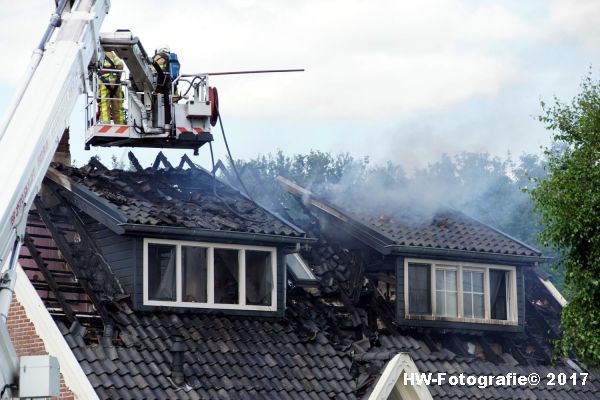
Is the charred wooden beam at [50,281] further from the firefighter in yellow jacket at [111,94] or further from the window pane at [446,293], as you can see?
the window pane at [446,293]

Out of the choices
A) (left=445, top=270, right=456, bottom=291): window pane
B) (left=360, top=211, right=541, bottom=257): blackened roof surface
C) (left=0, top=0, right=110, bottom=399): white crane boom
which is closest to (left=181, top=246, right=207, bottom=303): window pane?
(left=360, top=211, right=541, bottom=257): blackened roof surface

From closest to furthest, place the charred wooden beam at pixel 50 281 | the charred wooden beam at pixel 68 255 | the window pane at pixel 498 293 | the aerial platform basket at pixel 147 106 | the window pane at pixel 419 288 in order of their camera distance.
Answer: the aerial platform basket at pixel 147 106, the charred wooden beam at pixel 50 281, the charred wooden beam at pixel 68 255, the window pane at pixel 419 288, the window pane at pixel 498 293

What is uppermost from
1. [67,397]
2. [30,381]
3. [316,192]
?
[316,192]

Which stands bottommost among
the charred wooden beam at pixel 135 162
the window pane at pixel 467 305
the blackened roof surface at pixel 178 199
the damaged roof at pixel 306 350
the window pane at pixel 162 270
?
the damaged roof at pixel 306 350

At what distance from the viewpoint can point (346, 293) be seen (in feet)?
99.6

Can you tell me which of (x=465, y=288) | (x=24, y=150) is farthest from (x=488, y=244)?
(x=24, y=150)

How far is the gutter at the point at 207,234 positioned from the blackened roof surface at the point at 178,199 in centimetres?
11

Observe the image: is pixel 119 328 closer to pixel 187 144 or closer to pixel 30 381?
pixel 187 144

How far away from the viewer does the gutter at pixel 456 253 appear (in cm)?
2956

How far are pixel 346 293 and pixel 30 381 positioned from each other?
14.9 meters

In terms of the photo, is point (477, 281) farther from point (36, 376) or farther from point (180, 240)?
point (36, 376)

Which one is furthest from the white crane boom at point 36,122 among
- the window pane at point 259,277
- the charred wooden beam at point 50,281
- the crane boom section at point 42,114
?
the window pane at point 259,277

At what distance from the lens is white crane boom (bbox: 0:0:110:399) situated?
16.1 m

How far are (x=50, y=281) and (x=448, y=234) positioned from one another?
1008cm
